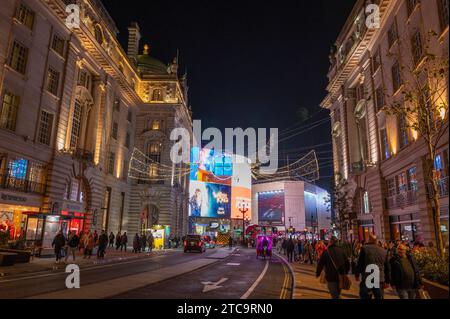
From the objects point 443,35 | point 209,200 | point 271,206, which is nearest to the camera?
point 443,35

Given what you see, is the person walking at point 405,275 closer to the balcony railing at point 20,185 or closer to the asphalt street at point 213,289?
the asphalt street at point 213,289

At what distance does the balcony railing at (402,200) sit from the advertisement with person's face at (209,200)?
198ft

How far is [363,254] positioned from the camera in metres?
7.94

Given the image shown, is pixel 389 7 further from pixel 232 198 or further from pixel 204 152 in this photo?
pixel 232 198

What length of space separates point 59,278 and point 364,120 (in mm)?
30996

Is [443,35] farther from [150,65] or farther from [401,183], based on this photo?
[150,65]

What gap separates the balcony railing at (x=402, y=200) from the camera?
22.3m

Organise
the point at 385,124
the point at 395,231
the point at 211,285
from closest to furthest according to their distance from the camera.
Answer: the point at 211,285 → the point at 395,231 → the point at 385,124

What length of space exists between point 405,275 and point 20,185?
80.0 feet

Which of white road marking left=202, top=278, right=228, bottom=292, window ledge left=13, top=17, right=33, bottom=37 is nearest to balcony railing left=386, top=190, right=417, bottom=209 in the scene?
white road marking left=202, top=278, right=228, bottom=292

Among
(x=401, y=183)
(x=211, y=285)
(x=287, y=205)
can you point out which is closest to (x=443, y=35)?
(x=401, y=183)

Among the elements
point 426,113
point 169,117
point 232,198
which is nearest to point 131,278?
point 426,113

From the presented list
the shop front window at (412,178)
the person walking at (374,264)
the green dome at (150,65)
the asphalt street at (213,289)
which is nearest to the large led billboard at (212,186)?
the green dome at (150,65)

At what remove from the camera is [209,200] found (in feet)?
285
